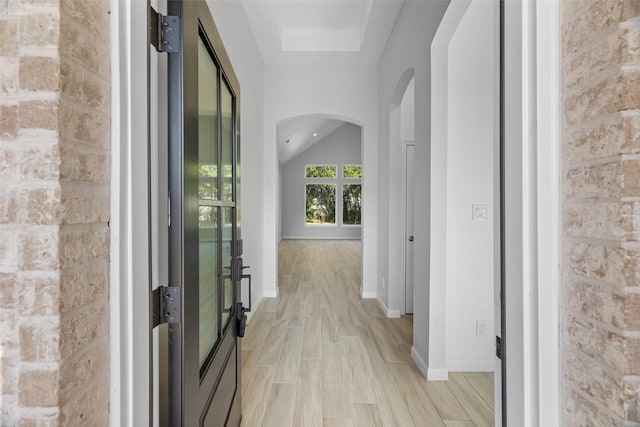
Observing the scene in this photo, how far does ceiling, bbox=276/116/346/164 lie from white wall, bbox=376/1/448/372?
11.9 ft

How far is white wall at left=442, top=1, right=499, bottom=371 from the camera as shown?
8.77 feet

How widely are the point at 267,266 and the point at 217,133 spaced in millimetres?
3374

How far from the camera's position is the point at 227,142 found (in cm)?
168

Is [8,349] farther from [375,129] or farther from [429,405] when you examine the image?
[375,129]

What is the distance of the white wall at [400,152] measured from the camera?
262 centimetres

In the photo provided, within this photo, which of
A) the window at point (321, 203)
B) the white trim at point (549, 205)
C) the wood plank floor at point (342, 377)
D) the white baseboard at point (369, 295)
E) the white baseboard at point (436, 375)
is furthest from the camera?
the window at point (321, 203)

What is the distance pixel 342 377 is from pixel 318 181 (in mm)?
10041

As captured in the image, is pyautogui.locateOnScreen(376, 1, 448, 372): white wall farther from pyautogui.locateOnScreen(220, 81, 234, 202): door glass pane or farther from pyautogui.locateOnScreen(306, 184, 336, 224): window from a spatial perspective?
pyautogui.locateOnScreen(306, 184, 336, 224): window

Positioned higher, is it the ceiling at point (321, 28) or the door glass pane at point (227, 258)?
the ceiling at point (321, 28)

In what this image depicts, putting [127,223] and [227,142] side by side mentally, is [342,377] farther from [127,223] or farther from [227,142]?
[127,223]

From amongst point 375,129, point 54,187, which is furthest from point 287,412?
point 375,129

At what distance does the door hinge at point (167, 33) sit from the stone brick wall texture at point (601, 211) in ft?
3.04

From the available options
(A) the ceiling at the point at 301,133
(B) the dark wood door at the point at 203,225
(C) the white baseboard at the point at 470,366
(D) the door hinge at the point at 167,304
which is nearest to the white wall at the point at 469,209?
(C) the white baseboard at the point at 470,366

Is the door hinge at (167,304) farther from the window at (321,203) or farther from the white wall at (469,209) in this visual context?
the window at (321,203)
